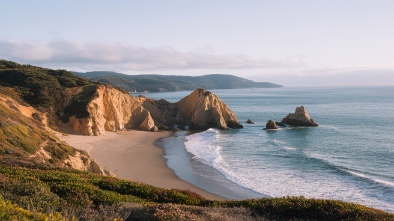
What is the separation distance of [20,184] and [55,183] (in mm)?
1976

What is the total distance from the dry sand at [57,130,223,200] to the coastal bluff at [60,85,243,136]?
6.63 feet

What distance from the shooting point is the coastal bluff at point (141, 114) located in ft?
147

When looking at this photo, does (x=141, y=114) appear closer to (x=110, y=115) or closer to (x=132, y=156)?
(x=110, y=115)

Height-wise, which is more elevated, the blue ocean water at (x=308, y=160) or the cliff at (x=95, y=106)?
the cliff at (x=95, y=106)

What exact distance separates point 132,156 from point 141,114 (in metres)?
22.3

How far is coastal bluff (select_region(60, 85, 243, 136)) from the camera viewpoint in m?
44.9

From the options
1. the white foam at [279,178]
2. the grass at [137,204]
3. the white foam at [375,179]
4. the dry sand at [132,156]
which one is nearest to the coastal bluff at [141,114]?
the dry sand at [132,156]

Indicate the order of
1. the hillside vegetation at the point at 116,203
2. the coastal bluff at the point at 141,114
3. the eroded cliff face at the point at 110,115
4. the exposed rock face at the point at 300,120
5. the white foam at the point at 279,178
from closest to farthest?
the hillside vegetation at the point at 116,203
the white foam at the point at 279,178
the eroded cliff face at the point at 110,115
the coastal bluff at the point at 141,114
the exposed rock face at the point at 300,120

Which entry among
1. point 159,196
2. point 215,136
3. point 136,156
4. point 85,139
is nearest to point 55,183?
point 159,196

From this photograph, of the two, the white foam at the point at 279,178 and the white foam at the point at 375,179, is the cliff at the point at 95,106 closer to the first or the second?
the white foam at the point at 279,178

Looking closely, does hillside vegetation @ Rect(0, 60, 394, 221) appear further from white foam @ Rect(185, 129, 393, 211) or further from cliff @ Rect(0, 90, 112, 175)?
white foam @ Rect(185, 129, 393, 211)

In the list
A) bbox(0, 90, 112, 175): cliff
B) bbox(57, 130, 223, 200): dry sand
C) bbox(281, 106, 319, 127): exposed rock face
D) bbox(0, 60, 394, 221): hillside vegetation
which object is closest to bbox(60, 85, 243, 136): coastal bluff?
bbox(57, 130, 223, 200): dry sand

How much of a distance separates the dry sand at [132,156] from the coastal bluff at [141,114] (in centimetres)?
202

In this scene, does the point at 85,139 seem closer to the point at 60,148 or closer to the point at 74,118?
the point at 74,118
